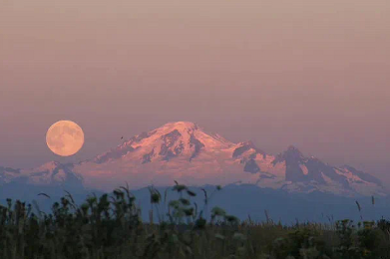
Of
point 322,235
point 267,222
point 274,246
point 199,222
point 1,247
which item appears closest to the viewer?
point 199,222

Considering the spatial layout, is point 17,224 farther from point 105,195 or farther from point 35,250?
point 105,195

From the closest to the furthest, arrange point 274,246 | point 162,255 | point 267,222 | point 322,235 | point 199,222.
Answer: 1. point 199,222
2. point 162,255
3. point 274,246
4. point 322,235
5. point 267,222

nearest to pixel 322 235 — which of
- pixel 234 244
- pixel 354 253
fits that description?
pixel 354 253

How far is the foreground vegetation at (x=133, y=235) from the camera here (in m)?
10.5

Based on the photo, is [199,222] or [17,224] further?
[17,224]

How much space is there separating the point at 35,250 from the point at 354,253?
222 inches

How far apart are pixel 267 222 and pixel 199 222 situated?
764cm

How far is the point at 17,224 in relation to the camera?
12750 mm

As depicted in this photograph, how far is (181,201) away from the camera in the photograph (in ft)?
32.5

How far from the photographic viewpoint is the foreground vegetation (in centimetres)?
1045

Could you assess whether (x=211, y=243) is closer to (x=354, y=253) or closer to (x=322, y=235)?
(x=354, y=253)

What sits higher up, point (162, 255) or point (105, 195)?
point (105, 195)

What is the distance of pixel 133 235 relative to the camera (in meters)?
11.4

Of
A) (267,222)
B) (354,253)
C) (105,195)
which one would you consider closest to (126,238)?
(105,195)
